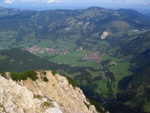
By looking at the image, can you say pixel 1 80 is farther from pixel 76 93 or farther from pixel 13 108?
pixel 76 93

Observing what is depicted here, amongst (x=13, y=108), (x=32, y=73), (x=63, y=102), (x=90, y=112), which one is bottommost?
(x=90, y=112)

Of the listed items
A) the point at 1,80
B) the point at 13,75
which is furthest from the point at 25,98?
the point at 13,75

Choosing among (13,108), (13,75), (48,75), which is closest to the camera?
(13,108)

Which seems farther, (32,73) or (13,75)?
(32,73)

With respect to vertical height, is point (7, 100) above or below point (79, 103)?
above

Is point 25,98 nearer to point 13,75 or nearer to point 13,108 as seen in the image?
point 13,108

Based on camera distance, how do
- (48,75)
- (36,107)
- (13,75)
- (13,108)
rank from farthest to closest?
(48,75), (13,75), (36,107), (13,108)
